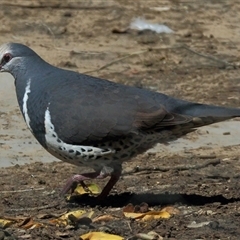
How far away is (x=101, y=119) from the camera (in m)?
6.63

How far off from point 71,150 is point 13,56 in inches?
38.9

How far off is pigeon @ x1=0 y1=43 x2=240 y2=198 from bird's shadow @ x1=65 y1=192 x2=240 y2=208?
92 millimetres

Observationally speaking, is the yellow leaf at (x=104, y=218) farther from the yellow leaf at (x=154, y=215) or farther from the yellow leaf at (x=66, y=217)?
the yellow leaf at (x=154, y=215)

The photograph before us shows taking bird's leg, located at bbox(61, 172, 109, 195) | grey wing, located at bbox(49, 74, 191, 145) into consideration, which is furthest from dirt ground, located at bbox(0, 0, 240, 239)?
grey wing, located at bbox(49, 74, 191, 145)

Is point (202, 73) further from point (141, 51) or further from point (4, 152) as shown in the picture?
point (4, 152)

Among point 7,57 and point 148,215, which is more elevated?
point 7,57

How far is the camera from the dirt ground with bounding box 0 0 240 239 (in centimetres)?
639

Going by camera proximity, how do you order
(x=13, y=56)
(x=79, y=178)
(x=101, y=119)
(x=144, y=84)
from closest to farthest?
(x=101, y=119), (x=79, y=178), (x=13, y=56), (x=144, y=84)

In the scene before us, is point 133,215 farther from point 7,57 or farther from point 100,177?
point 7,57

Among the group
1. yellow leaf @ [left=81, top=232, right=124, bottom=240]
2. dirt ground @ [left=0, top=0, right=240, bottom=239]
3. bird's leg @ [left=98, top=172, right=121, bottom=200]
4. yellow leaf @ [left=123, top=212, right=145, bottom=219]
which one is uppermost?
yellow leaf @ [left=81, top=232, right=124, bottom=240]

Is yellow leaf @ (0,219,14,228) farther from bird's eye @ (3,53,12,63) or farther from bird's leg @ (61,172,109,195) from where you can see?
bird's eye @ (3,53,12,63)

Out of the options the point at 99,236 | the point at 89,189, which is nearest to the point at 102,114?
the point at 89,189

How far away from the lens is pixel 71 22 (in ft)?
41.1

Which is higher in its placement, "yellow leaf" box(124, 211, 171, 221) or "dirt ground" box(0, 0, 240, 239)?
"yellow leaf" box(124, 211, 171, 221)
